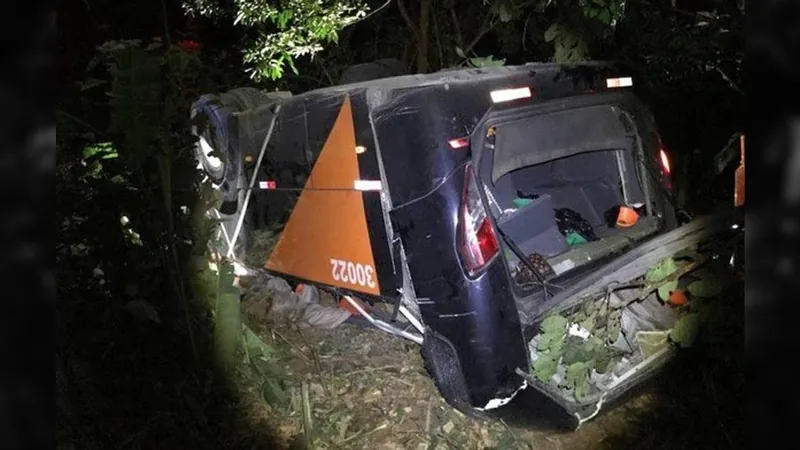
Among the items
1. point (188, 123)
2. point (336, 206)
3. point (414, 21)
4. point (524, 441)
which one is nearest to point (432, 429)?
point (524, 441)

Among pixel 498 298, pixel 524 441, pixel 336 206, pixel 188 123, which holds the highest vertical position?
pixel 188 123

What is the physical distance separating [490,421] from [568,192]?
1.89 meters

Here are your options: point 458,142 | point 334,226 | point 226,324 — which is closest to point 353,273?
point 334,226

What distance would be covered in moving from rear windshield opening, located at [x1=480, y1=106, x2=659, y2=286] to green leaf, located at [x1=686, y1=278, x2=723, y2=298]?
25.0 inches

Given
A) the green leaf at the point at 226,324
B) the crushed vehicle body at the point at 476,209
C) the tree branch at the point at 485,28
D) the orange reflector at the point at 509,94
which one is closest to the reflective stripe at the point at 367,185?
the crushed vehicle body at the point at 476,209

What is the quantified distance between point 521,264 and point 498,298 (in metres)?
0.38

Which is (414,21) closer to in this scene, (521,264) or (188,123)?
(188,123)

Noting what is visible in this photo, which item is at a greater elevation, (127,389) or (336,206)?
(336,206)

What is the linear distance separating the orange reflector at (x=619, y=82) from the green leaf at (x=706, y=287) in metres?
1.32

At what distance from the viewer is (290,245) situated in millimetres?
4289

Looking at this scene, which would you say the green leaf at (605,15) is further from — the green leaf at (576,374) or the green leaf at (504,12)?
the green leaf at (576,374)

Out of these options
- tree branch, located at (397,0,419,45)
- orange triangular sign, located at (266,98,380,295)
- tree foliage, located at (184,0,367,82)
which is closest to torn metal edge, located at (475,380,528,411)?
orange triangular sign, located at (266,98,380,295)

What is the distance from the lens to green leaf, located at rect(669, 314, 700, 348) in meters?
2.96

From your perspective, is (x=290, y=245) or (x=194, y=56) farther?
(x=290, y=245)
